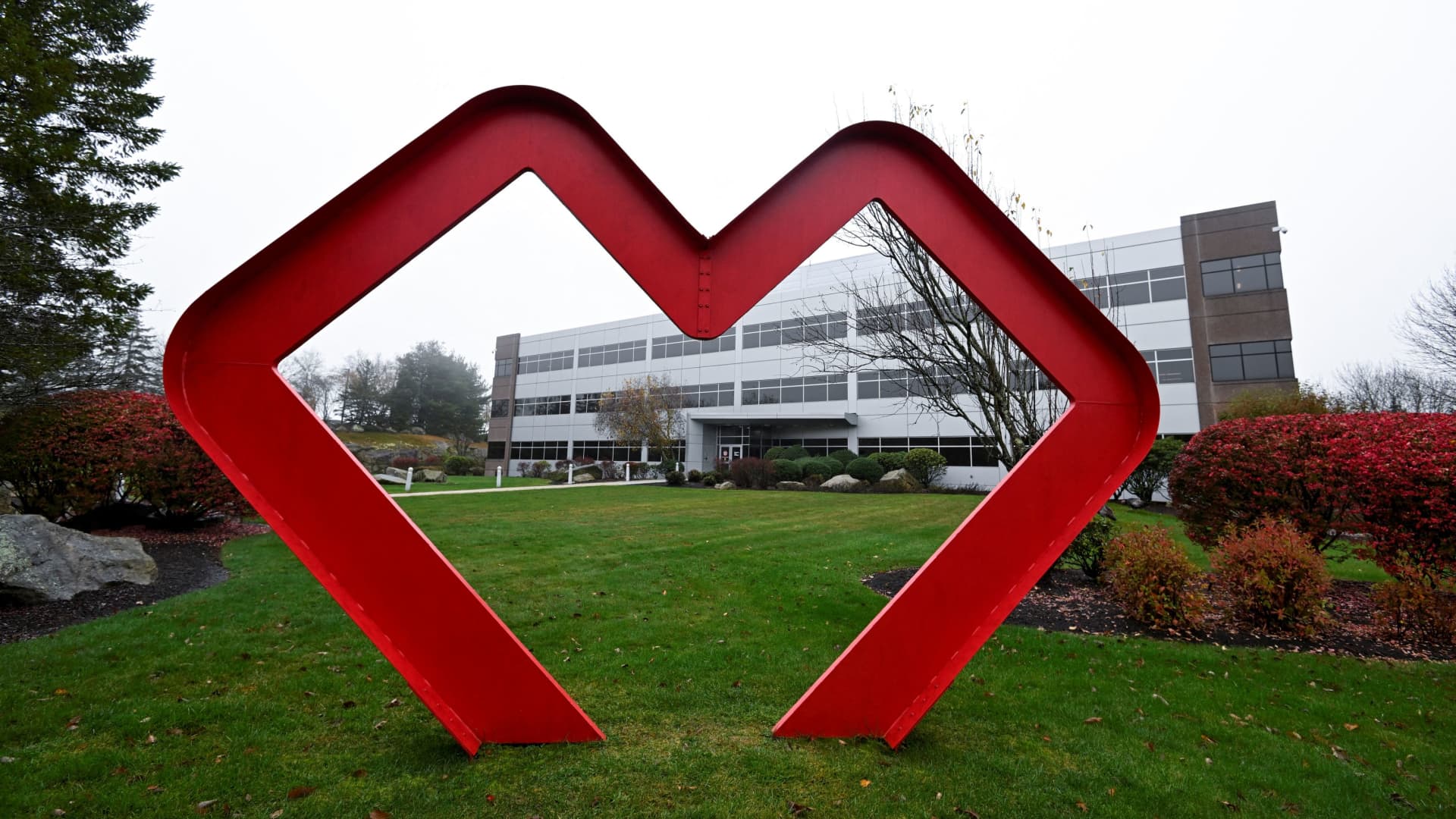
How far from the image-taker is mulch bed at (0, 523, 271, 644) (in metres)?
6.17

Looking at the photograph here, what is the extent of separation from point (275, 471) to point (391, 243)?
4.26ft

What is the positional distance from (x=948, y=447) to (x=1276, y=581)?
24.7 metres

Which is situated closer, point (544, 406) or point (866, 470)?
point (866, 470)

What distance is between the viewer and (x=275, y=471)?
2.98 m

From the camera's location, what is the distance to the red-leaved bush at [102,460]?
10.6m

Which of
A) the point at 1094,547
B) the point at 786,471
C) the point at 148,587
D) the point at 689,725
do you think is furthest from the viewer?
the point at 786,471

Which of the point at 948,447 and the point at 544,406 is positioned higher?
the point at 544,406

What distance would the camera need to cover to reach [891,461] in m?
30.0

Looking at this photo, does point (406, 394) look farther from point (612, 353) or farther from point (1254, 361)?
point (1254, 361)

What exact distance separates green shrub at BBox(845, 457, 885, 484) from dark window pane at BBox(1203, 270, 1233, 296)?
1635 cm

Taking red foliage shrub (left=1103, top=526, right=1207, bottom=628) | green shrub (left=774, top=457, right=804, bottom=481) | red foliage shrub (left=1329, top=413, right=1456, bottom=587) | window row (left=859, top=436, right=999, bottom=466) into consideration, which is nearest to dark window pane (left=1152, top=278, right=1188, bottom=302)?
window row (left=859, top=436, right=999, bottom=466)

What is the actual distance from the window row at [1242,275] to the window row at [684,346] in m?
24.1

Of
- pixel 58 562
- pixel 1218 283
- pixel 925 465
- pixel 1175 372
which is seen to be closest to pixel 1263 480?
pixel 58 562

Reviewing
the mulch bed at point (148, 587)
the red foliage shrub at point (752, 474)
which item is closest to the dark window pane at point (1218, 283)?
the red foliage shrub at point (752, 474)
